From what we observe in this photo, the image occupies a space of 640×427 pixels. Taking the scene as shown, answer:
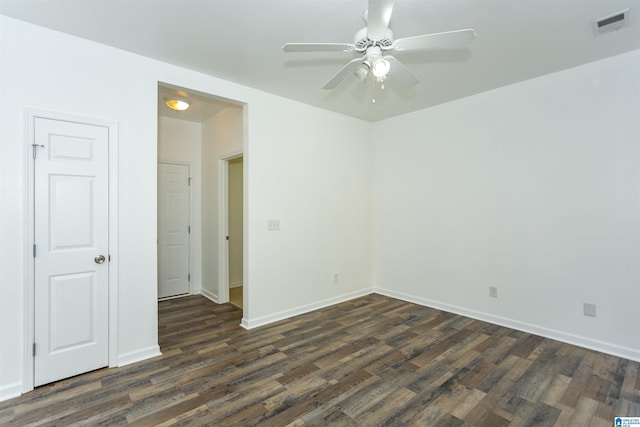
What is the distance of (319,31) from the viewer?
7.97 feet

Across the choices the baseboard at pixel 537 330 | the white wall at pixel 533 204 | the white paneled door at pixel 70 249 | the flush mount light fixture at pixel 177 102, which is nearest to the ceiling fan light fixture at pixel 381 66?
the white wall at pixel 533 204

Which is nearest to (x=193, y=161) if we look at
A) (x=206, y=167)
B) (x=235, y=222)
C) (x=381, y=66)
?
(x=206, y=167)

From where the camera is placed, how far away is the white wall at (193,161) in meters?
4.88

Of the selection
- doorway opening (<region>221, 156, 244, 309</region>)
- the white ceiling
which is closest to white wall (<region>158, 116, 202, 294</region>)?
doorway opening (<region>221, 156, 244, 309</region>)

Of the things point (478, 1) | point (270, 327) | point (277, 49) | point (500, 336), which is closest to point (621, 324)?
point (500, 336)

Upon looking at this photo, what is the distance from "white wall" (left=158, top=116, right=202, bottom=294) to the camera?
4.88 meters

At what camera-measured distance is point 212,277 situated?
4.80m

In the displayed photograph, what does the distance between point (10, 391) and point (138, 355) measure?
826 millimetres

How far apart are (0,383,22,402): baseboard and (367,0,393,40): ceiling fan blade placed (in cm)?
354

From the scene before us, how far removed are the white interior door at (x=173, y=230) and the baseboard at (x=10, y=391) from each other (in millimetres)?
2487

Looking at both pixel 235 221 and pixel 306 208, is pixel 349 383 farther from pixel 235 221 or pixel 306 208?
pixel 235 221

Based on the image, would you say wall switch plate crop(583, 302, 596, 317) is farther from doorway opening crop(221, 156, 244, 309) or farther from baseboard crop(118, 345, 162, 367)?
doorway opening crop(221, 156, 244, 309)

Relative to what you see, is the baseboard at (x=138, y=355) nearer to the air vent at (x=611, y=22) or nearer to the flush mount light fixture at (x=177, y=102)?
the flush mount light fixture at (x=177, y=102)

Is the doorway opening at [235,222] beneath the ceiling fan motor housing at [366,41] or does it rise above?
beneath
